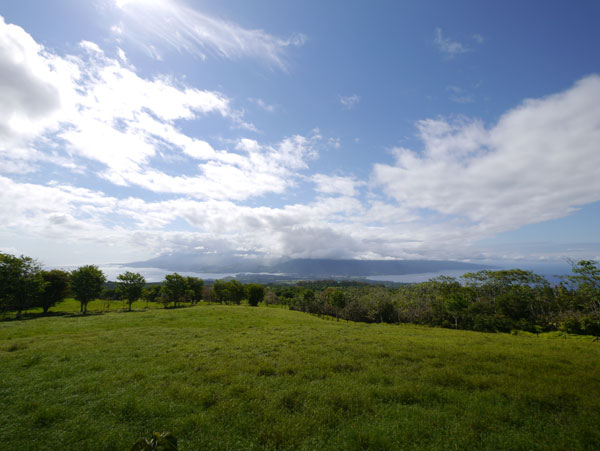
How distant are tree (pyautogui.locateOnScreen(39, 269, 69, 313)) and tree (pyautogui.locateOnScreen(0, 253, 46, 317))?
5934 mm

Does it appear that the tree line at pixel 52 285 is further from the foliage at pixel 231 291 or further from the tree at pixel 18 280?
the foliage at pixel 231 291

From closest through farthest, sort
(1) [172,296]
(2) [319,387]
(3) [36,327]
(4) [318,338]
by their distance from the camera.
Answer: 1. (2) [319,387]
2. (4) [318,338]
3. (3) [36,327]
4. (1) [172,296]

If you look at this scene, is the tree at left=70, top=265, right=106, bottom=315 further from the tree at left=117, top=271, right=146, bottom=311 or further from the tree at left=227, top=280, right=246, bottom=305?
the tree at left=227, top=280, right=246, bottom=305

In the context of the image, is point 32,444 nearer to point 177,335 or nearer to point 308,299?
point 177,335

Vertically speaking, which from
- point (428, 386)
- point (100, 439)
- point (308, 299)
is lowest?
point (308, 299)

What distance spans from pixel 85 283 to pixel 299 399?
6408 cm

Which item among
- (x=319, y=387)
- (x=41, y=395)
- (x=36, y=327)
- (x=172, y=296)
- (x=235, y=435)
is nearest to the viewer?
(x=235, y=435)

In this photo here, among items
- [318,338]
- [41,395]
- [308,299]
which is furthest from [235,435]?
[308,299]

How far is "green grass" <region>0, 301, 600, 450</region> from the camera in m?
7.16

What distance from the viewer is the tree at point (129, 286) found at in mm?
59312

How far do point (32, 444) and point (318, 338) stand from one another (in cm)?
1745

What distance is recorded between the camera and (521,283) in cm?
7944

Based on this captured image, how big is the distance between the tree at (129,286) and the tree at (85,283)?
6335 millimetres

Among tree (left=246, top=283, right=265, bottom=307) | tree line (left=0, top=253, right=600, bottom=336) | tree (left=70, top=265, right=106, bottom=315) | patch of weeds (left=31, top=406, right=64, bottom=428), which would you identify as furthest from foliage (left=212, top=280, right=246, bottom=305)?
patch of weeds (left=31, top=406, right=64, bottom=428)
